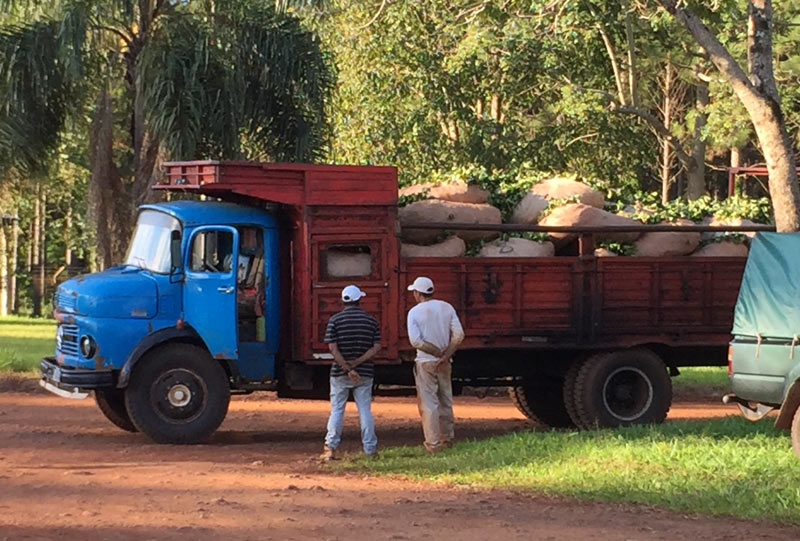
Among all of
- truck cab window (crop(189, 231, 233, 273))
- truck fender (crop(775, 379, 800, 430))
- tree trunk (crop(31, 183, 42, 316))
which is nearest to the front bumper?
truck cab window (crop(189, 231, 233, 273))

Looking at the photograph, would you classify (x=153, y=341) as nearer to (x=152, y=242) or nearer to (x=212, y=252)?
(x=212, y=252)

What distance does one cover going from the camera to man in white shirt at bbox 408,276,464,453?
44.9ft

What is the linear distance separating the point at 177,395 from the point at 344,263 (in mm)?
2263

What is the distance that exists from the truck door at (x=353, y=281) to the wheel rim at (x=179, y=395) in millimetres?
1303

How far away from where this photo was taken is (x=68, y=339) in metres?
14.5

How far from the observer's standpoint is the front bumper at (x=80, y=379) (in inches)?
554

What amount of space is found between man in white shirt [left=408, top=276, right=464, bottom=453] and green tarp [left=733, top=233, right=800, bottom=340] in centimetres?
293

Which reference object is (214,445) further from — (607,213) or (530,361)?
(607,213)

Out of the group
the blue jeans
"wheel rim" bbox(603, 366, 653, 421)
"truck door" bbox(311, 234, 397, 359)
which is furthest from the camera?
"wheel rim" bbox(603, 366, 653, 421)

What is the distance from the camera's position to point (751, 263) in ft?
41.1

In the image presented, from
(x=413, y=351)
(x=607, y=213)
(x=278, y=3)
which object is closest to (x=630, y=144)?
(x=278, y=3)

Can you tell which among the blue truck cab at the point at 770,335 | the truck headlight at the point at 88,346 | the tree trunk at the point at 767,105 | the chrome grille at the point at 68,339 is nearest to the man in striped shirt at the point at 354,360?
the truck headlight at the point at 88,346

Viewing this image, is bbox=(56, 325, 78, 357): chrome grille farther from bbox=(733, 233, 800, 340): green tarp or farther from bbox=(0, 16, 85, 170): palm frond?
bbox=(733, 233, 800, 340): green tarp

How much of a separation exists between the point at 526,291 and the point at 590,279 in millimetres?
770
